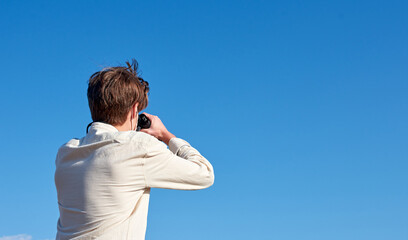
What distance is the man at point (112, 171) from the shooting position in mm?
3705

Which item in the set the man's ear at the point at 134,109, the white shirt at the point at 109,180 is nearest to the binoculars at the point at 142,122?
the man's ear at the point at 134,109

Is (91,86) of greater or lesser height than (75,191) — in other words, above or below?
above

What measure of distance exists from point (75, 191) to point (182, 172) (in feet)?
2.96

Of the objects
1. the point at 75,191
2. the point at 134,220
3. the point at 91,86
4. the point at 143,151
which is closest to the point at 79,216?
the point at 75,191

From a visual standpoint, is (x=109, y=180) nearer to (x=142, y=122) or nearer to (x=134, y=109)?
(x=134, y=109)

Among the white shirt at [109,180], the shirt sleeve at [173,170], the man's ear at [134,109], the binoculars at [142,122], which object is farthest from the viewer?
the binoculars at [142,122]

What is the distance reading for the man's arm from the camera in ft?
12.5

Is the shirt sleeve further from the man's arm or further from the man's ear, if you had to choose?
the man's ear

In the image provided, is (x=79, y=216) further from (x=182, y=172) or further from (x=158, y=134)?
(x=158, y=134)

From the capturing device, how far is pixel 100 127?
391 centimetres

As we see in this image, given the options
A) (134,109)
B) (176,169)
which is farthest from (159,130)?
(176,169)

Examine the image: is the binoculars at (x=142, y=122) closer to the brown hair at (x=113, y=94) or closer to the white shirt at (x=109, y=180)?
the brown hair at (x=113, y=94)

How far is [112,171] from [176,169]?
1.79 ft

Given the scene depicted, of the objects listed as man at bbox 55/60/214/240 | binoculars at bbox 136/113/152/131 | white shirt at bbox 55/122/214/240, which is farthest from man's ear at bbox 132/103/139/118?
binoculars at bbox 136/113/152/131
